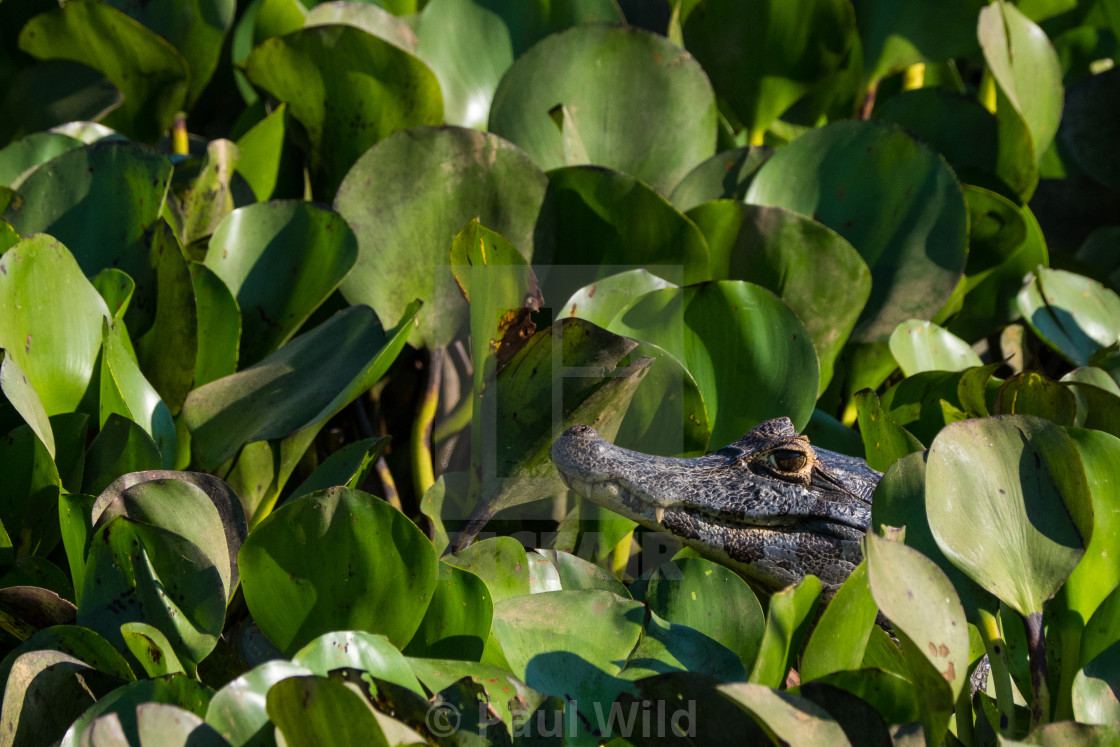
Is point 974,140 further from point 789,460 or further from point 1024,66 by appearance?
point 789,460

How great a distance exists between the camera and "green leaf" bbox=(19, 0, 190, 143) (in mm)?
1691

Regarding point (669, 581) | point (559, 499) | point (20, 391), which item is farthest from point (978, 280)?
point (20, 391)

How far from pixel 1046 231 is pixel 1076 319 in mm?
975

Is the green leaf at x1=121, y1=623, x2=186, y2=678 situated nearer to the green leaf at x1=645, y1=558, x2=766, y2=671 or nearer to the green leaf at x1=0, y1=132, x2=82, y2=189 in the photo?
the green leaf at x1=645, y1=558, x2=766, y2=671

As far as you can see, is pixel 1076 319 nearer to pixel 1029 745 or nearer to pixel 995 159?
pixel 995 159

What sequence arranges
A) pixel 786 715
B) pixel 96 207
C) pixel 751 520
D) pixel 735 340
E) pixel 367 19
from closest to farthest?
pixel 786 715, pixel 735 340, pixel 96 207, pixel 751 520, pixel 367 19

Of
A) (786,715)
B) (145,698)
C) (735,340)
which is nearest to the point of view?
(786,715)

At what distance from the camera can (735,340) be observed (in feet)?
4.09

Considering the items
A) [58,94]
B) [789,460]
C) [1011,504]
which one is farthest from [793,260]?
[58,94]

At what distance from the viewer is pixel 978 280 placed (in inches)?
68.1

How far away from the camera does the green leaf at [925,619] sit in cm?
69

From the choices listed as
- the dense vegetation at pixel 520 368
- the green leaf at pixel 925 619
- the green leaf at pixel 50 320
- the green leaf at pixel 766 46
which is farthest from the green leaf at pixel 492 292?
the green leaf at pixel 766 46

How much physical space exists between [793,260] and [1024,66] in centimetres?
72

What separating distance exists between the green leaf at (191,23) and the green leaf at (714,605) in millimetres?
1489
